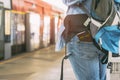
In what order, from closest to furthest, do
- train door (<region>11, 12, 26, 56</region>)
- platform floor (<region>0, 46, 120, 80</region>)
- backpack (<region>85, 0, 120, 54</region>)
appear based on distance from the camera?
1. backpack (<region>85, 0, 120, 54</region>)
2. platform floor (<region>0, 46, 120, 80</region>)
3. train door (<region>11, 12, 26, 56</region>)

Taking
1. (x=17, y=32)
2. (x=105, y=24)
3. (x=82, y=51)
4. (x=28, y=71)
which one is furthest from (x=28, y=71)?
(x=105, y=24)

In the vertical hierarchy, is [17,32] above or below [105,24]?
below

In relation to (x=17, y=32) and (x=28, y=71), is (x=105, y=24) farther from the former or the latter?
(x=17, y=32)

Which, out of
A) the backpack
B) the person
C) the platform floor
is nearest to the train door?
the platform floor

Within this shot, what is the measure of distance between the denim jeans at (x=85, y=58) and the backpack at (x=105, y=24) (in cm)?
6

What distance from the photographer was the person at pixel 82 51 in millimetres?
1313

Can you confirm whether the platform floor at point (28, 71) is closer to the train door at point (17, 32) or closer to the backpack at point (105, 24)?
the train door at point (17, 32)

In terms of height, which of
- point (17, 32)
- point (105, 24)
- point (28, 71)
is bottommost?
point (28, 71)

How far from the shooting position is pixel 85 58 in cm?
131

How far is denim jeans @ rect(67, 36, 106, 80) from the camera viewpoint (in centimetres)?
131

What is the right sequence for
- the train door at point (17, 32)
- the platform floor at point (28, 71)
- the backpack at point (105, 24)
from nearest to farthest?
the backpack at point (105, 24), the platform floor at point (28, 71), the train door at point (17, 32)

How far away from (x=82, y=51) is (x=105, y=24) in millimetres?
172

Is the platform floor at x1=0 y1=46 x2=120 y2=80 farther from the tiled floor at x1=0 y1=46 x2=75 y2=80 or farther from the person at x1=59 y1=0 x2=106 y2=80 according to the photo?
the person at x1=59 y1=0 x2=106 y2=80

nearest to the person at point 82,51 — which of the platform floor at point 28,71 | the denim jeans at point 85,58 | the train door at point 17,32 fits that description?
the denim jeans at point 85,58
